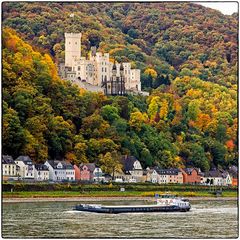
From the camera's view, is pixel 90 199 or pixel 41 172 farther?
pixel 41 172

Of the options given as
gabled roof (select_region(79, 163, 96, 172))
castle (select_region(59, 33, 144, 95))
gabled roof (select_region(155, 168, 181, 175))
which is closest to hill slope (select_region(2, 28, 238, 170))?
gabled roof (select_region(79, 163, 96, 172))

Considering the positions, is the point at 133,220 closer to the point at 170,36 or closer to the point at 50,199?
the point at 50,199

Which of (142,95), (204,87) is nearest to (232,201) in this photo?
(142,95)

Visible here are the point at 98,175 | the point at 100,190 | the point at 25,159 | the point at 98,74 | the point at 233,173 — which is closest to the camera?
the point at 100,190

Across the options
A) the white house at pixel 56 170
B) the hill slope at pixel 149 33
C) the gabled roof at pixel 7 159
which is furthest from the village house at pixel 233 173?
the hill slope at pixel 149 33

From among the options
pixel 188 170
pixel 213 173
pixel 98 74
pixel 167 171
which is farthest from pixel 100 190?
pixel 98 74

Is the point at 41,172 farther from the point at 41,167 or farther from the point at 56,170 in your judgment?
the point at 56,170

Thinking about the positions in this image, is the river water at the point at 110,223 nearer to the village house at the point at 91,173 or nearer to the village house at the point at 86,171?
the village house at the point at 86,171

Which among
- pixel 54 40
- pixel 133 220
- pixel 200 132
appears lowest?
pixel 133 220
